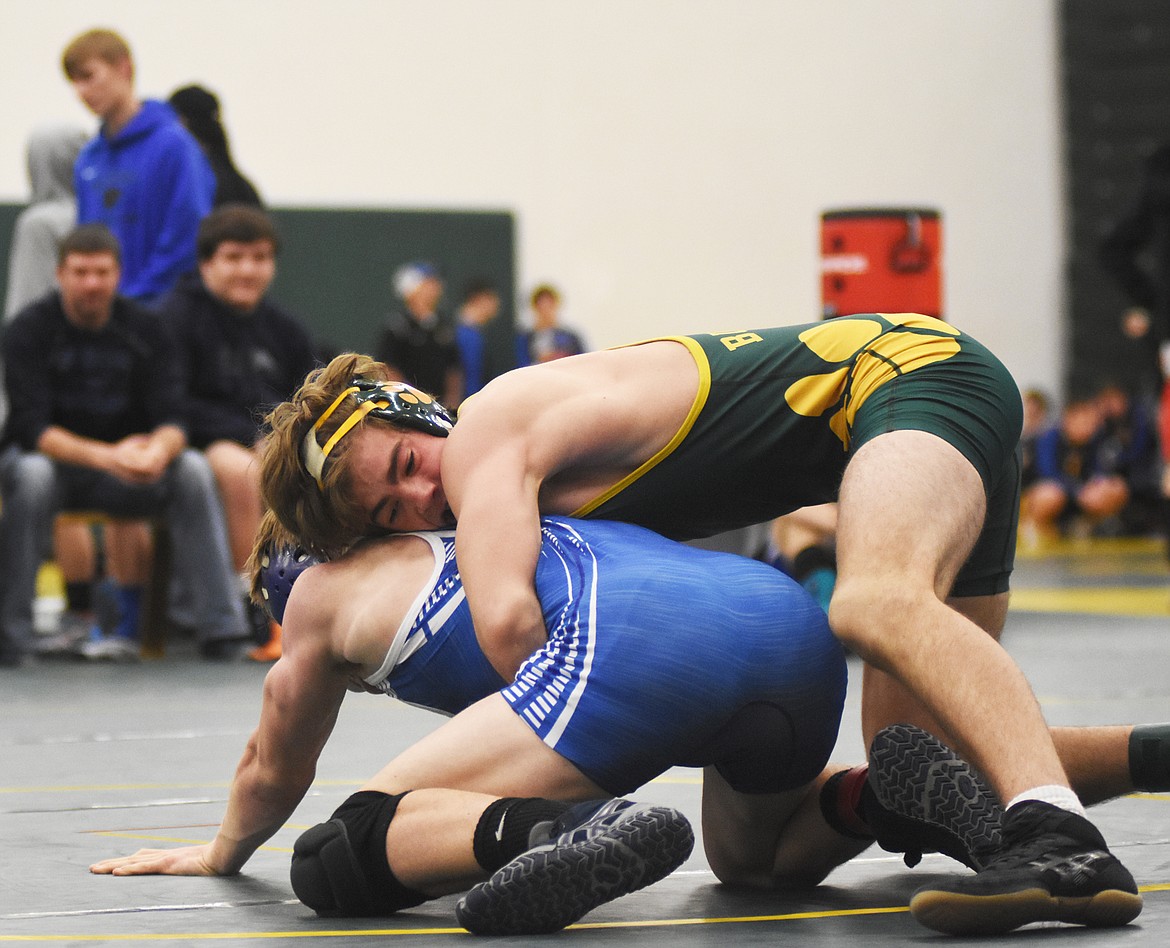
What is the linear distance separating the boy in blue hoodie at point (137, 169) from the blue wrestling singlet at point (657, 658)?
4287mm

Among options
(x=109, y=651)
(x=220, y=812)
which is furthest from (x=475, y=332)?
(x=220, y=812)

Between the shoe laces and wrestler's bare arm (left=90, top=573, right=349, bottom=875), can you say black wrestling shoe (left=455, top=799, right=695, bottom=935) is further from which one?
wrestler's bare arm (left=90, top=573, right=349, bottom=875)

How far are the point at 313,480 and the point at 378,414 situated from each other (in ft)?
0.38

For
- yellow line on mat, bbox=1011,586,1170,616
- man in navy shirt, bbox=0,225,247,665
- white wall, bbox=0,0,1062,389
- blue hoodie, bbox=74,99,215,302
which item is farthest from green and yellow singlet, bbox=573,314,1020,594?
white wall, bbox=0,0,1062,389

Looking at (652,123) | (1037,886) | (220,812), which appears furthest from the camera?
(652,123)

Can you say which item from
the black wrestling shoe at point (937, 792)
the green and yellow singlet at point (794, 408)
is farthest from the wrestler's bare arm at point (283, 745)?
the black wrestling shoe at point (937, 792)

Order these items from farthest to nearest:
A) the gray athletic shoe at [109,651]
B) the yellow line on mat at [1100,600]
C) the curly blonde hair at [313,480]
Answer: the yellow line on mat at [1100,600], the gray athletic shoe at [109,651], the curly blonde hair at [313,480]

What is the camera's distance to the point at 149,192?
6285mm

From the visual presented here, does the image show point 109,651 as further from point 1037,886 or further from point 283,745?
point 1037,886

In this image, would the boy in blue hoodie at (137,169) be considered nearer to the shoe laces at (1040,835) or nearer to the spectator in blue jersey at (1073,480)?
the shoe laces at (1040,835)

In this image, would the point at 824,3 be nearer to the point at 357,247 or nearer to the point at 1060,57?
the point at 1060,57

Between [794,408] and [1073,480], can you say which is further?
[1073,480]

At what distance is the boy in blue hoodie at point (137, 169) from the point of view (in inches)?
247

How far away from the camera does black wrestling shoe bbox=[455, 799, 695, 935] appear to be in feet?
6.11
